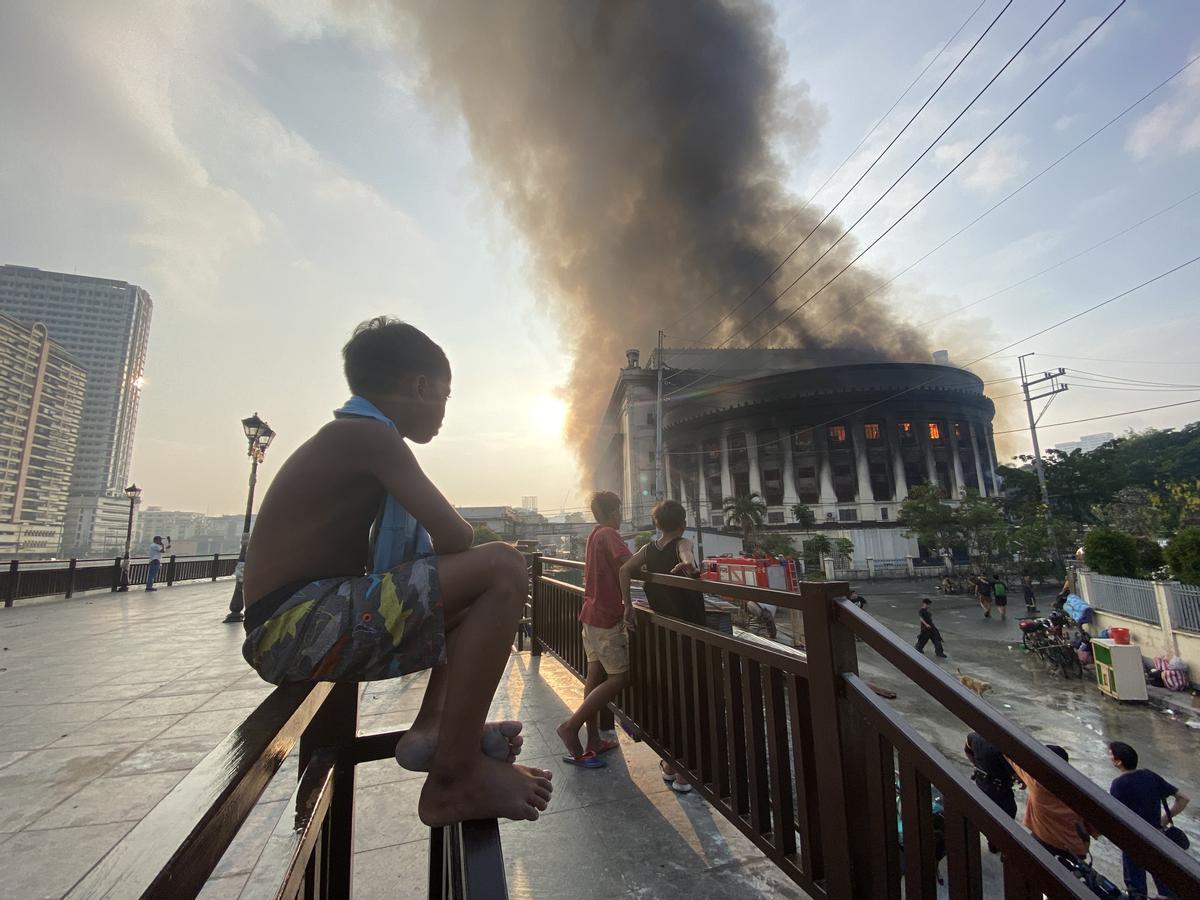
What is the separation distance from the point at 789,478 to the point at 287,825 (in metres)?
50.6

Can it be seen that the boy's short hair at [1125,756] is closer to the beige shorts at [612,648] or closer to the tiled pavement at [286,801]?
the tiled pavement at [286,801]

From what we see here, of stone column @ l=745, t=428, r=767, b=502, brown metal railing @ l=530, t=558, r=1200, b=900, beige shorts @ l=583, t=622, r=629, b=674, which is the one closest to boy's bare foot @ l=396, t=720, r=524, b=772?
brown metal railing @ l=530, t=558, r=1200, b=900

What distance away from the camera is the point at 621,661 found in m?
3.10

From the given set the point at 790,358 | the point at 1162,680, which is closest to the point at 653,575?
the point at 1162,680

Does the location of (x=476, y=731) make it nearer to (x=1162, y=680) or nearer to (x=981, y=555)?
(x=1162, y=680)

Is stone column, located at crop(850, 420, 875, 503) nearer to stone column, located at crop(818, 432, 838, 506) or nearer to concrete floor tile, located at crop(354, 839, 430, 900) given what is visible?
stone column, located at crop(818, 432, 838, 506)

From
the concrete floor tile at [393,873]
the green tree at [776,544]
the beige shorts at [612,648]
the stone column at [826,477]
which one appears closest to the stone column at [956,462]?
the stone column at [826,477]

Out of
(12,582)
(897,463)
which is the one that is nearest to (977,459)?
(897,463)

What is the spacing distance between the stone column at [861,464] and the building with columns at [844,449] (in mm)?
92

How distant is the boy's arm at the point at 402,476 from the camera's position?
1318 mm

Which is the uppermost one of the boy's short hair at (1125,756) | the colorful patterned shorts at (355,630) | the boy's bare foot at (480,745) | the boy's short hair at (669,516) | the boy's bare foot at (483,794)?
the boy's short hair at (669,516)

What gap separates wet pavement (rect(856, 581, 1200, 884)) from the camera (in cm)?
734

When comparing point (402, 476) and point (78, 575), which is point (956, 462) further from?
point (78, 575)

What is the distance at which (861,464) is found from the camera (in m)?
46.4
